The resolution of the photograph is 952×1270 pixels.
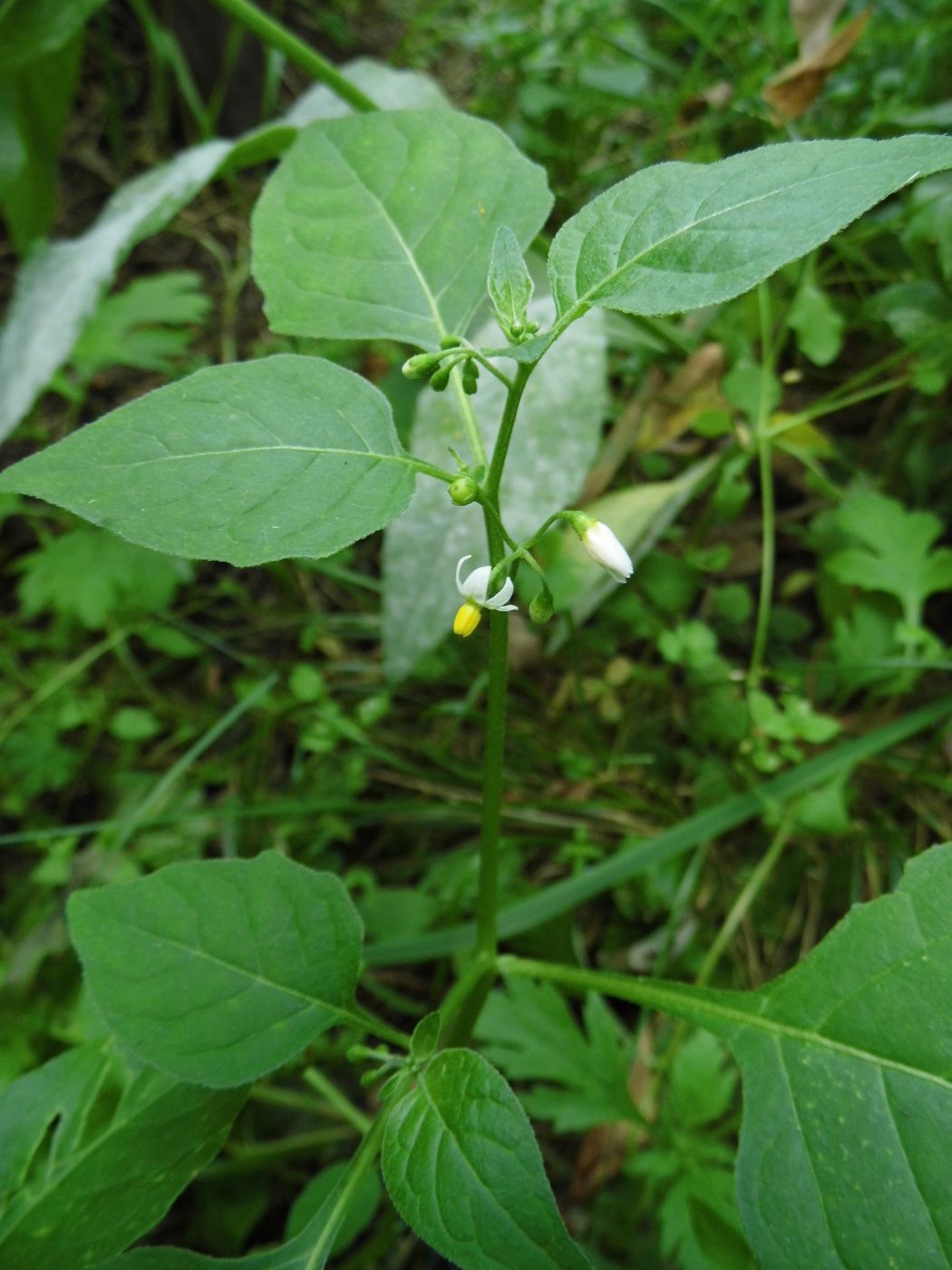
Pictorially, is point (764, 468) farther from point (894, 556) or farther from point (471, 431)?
point (471, 431)

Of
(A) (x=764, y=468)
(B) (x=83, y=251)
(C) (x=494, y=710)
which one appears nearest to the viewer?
(C) (x=494, y=710)

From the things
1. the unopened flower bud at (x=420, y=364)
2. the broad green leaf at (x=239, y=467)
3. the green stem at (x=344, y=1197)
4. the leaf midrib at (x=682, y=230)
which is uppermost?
the leaf midrib at (x=682, y=230)

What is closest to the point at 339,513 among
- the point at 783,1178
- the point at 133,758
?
the point at 783,1178

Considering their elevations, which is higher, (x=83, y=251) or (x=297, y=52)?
(x=297, y=52)

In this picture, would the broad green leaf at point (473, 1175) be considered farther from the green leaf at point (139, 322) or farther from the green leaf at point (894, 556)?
the green leaf at point (139, 322)

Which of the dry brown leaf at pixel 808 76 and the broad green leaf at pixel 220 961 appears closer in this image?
the broad green leaf at pixel 220 961

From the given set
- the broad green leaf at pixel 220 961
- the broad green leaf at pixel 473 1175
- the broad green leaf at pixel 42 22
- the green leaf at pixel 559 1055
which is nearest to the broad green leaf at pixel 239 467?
the broad green leaf at pixel 220 961

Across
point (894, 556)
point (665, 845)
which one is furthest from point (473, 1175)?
point (894, 556)
